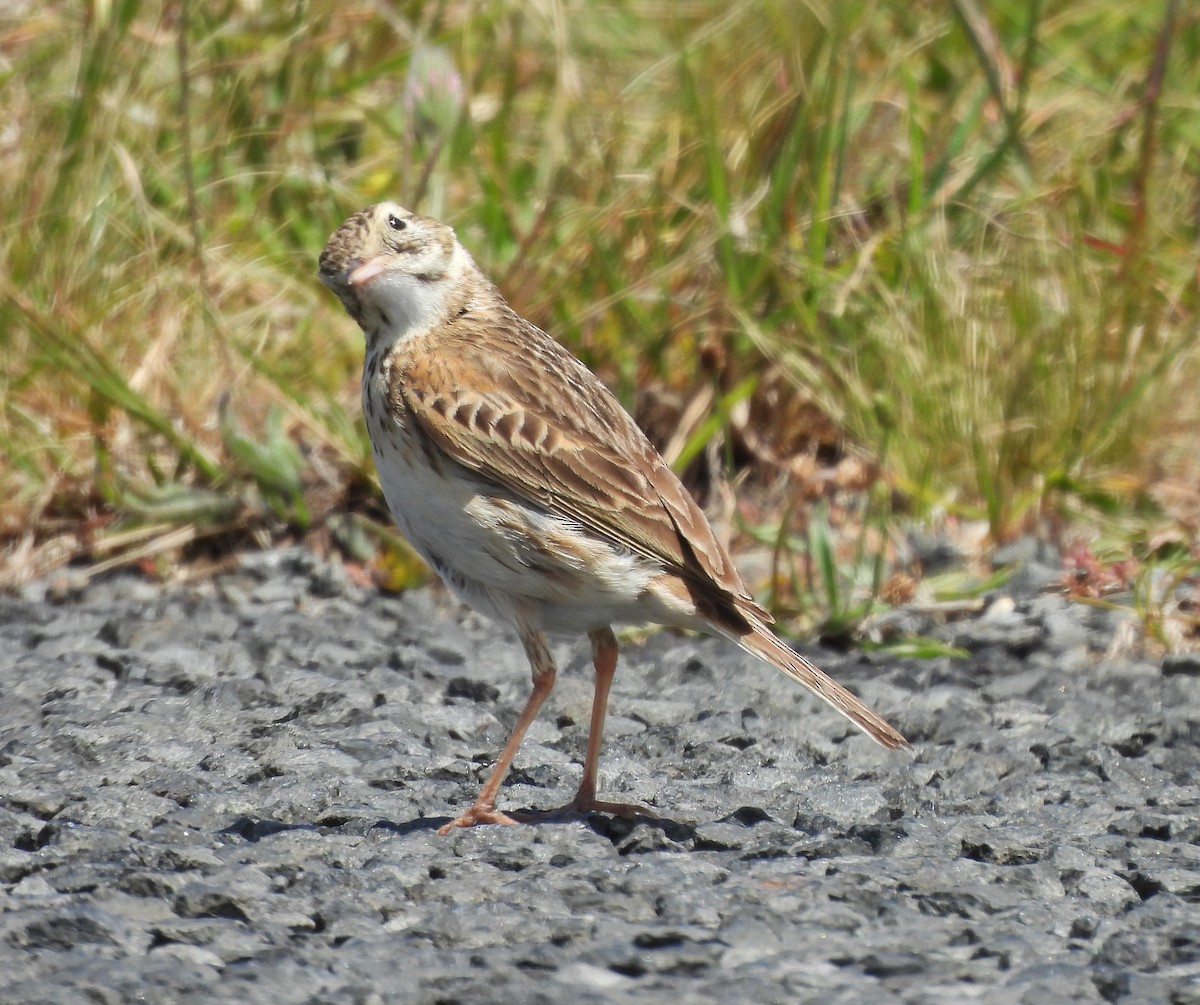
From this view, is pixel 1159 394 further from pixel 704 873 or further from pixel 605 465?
pixel 704 873

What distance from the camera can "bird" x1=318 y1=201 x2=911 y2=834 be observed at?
4355mm

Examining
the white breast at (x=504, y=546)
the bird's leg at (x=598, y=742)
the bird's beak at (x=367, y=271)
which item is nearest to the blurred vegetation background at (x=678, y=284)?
the bird's leg at (x=598, y=742)

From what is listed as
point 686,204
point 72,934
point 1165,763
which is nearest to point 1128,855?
point 1165,763

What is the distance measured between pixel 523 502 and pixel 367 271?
0.69 m

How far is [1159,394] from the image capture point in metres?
6.97

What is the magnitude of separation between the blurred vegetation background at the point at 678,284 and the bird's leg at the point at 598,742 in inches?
60.8

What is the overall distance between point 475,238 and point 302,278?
77cm

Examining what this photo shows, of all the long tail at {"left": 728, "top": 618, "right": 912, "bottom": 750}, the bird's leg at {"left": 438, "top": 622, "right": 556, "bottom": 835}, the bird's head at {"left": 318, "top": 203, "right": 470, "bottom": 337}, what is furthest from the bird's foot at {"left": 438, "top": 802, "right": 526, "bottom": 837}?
the bird's head at {"left": 318, "top": 203, "right": 470, "bottom": 337}

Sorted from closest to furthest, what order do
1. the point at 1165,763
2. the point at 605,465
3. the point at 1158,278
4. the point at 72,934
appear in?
the point at 72,934
the point at 605,465
the point at 1165,763
the point at 1158,278

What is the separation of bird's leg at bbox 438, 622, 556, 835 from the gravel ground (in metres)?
0.09

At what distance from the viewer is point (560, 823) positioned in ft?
13.9

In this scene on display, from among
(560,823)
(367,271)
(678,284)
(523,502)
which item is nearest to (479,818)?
(560,823)

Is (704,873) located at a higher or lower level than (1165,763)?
higher

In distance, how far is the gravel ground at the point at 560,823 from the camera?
10.7 feet
